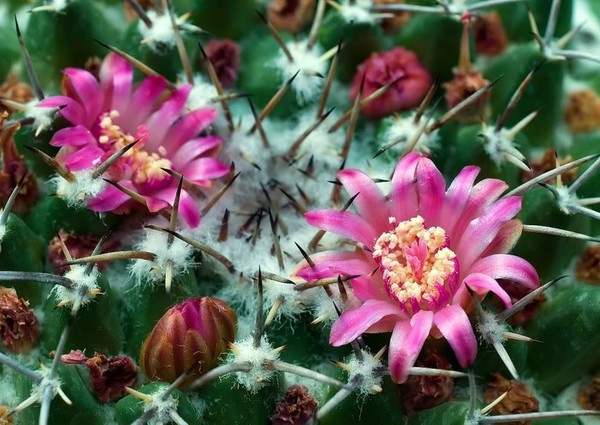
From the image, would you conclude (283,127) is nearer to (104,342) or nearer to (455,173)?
(455,173)

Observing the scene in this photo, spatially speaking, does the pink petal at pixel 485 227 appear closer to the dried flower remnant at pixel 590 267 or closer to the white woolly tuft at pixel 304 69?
the dried flower remnant at pixel 590 267

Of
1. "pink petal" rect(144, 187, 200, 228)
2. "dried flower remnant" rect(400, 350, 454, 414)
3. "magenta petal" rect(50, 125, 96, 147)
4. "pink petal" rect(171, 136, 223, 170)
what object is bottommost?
"dried flower remnant" rect(400, 350, 454, 414)

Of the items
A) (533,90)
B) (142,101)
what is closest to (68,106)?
(142,101)

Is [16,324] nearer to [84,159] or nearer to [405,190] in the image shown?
[84,159]

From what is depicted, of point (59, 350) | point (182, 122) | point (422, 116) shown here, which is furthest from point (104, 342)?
point (422, 116)

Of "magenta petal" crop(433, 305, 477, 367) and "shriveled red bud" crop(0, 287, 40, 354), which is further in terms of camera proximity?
"shriveled red bud" crop(0, 287, 40, 354)

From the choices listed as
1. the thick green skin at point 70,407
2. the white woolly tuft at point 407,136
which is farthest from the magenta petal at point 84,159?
the white woolly tuft at point 407,136

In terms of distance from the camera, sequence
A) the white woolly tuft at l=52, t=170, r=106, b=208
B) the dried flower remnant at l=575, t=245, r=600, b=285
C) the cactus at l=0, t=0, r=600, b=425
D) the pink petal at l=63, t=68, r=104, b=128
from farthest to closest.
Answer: the dried flower remnant at l=575, t=245, r=600, b=285, the pink petal at l=63, t=68, r=104, b=128, the white woolly tuft at l=52, t=170, r=106, b=208, the cactus at l=0, t=0, r=600, b=425

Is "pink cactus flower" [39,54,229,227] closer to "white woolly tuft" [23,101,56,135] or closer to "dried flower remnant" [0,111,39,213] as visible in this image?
"white woolly tuft" [23,101,56,135]

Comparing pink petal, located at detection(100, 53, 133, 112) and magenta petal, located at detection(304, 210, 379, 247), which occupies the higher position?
pink petal, located at detection(100, 53, 133, 112)

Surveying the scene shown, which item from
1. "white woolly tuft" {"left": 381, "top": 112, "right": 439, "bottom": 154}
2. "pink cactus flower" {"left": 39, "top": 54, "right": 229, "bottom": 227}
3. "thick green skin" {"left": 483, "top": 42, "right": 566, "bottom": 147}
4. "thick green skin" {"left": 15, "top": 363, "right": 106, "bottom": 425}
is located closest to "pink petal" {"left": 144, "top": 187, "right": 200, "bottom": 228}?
"pink cactus flower" {"left": 39, "top": 54, "right": 229, "bottom": 227}
